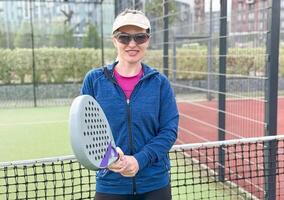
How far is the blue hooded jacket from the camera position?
86.6 inches

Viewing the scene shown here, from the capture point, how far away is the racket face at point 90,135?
171 cm

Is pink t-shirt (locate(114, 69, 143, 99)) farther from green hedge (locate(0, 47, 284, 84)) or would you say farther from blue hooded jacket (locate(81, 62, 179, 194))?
green hedge (locate(0, 47, 284, 84))

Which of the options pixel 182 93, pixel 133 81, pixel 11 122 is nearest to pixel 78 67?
pixel 182 93

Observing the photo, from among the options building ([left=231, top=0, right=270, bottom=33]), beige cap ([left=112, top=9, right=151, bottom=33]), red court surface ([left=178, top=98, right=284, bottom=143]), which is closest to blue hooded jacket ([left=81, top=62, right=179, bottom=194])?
beige cap ([left=112, top=9, right=151, bottom=33])

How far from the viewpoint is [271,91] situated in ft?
13.7

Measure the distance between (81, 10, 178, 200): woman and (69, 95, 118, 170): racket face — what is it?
294mm

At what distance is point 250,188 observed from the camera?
4969 mm

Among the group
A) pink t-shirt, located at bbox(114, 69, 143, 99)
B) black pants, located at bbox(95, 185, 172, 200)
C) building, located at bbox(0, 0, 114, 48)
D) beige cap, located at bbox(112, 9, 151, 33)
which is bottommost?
black pants, located at bbox(95, 185, 172, 200)

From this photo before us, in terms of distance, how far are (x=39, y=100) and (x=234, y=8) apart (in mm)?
9127

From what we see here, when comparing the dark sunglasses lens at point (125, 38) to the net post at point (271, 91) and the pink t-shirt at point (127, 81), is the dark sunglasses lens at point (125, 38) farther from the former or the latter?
the net post at point (271, 91)

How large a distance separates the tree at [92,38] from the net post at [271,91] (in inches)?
505

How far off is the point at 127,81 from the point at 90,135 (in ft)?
1.80

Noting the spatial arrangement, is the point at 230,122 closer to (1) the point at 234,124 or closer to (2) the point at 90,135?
(1) the point at 234,124

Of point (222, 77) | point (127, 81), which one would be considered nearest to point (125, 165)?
point (127, 81)
